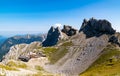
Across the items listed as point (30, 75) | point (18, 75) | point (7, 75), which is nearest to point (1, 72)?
point (7, 75)

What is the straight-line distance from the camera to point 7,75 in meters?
68.8

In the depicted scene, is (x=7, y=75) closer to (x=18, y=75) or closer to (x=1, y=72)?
(x=1, y=72)

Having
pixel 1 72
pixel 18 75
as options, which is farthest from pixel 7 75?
pixel 18 75

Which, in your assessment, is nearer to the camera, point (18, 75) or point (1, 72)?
point (1, 72)

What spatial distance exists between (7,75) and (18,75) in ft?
24.4

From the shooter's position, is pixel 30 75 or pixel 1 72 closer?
pixel 1 72

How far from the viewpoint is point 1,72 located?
68.5 m

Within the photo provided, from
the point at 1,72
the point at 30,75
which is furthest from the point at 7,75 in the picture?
the point at 30,75

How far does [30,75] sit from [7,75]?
15.4m

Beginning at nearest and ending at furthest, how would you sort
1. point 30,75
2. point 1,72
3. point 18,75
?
point 1,72 < point 18,75 < point 30,75

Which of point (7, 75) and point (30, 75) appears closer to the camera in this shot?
point (7, 75)

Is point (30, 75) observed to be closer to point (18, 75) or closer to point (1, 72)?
point (18, 75)

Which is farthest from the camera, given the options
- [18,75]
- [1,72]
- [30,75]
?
[30,75]

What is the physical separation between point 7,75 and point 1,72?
2001mm
